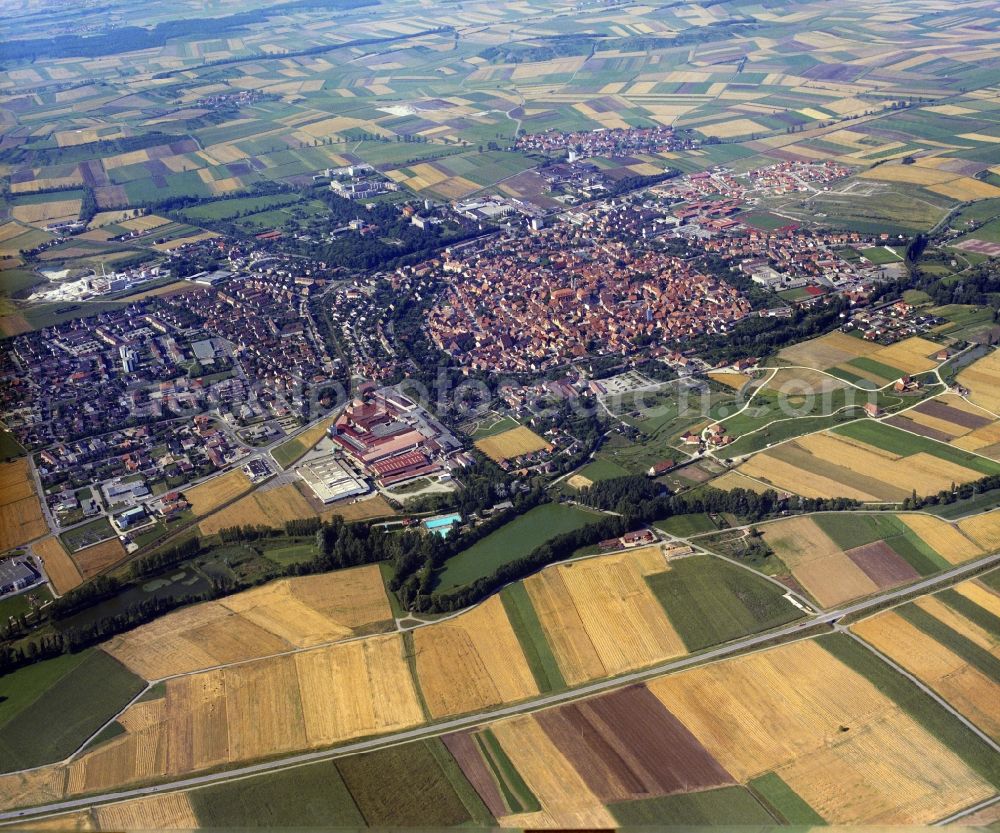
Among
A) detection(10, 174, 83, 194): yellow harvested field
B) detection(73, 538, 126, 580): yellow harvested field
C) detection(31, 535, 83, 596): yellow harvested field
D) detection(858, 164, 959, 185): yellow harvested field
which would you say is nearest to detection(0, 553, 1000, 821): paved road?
detection(31, 535, 83, 596): yellow harvested field

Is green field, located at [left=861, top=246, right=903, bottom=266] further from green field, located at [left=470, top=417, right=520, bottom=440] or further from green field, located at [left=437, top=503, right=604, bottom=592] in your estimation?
green field, located at [left=437, top=503, right=604, bottom=592]

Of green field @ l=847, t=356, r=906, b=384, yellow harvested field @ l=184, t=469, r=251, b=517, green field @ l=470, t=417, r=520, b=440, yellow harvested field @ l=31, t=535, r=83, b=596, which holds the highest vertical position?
yellow harvested field @ l=31, t=535, r=83, b=596

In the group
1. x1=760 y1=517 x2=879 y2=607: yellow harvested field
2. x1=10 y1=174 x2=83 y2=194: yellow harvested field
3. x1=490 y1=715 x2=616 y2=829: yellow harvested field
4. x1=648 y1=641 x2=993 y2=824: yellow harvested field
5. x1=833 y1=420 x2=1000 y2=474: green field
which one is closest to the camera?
x1=490 y1=715 x2=616 y2=829: yellow harvested field

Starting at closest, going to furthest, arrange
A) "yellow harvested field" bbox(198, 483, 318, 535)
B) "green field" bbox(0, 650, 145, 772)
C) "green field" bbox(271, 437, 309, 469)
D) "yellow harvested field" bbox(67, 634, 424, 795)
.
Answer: "yellow harvested field" bbox(67, 634, 424, 795) → "green field" bbox(0, 650, 145, 772) → "yellow harvested field" bbox(198, 483, 318, 535) → "green field" bbox(271, 437, 309, 469)

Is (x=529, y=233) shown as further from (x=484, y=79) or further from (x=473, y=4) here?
(x=473, y=4)

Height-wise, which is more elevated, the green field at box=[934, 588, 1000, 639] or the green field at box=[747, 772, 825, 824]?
the green field at box=[747, 772, 825, 824]

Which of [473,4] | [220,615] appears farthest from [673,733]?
[473,4]
